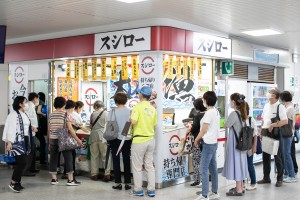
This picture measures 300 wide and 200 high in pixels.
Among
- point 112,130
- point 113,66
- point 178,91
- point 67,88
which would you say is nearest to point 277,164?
point 178,91

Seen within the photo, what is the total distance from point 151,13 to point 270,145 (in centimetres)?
282

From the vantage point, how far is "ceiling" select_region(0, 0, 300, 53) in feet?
17.3

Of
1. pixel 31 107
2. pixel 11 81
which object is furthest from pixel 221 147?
pixel 11 81

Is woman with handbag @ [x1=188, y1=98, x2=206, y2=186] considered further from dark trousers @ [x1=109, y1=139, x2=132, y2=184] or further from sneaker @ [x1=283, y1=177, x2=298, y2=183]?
sneaker @ [x1=283, y1=177, x2=298, y2=183]

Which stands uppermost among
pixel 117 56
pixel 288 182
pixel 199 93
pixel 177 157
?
pixel 117 56

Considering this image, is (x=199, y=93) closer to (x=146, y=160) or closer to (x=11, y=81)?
(x=146, y=160)

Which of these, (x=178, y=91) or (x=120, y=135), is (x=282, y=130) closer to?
(x=178, y=91)

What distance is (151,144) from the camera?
5574mm

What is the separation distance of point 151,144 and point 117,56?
208cm

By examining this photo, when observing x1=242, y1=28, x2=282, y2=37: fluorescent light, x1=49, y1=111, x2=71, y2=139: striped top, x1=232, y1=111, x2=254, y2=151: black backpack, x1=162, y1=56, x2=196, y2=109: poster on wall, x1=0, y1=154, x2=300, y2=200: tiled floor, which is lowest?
x1=0, y1=154, x2=300, y2=200: tiled floor

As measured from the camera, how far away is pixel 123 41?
6.43m

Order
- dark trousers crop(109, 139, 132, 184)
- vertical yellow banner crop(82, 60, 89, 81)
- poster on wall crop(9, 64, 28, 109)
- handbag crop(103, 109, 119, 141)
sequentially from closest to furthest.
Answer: handbag crop(103, 109, 119, 141) → dark trousers crop(109, 139, 132, 184) → vertical yellow banner crop(82, 60, 89, 81) → poster on wall crop(9, 64, 28, 109)

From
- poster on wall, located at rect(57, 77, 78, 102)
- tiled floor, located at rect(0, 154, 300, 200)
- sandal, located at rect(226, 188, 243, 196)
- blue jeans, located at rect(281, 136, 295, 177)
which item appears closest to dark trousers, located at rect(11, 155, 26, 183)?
tiled floor, located at rect(0, 154, 300, 200)

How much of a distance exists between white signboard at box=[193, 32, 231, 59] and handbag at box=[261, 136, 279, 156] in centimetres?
174
